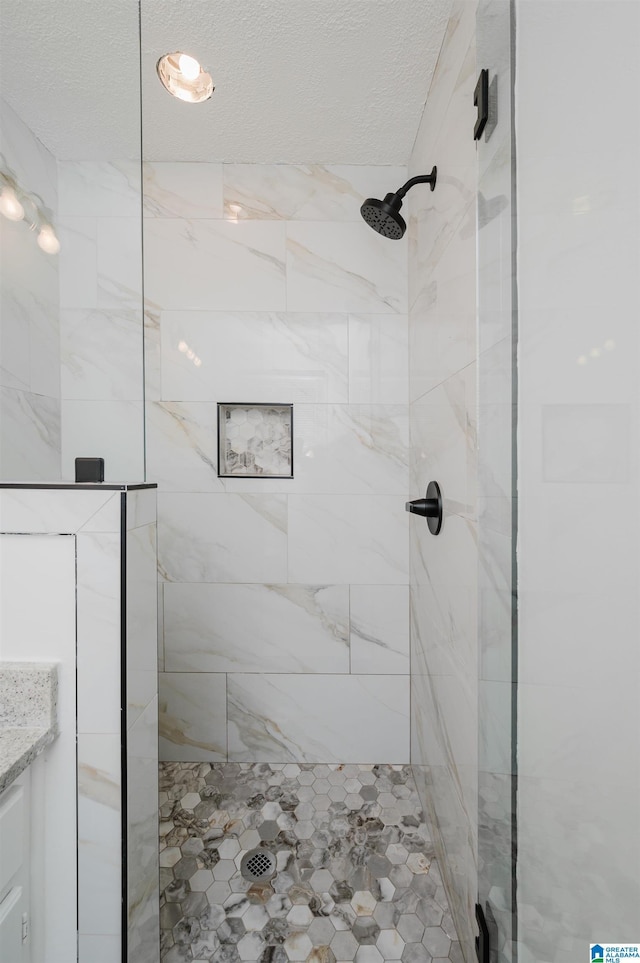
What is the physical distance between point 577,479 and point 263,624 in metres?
1.46

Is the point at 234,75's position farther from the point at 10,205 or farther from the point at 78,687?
the point at 78,687

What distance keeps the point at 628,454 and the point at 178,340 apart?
161 cm

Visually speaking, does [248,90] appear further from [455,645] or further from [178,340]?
[455,645]

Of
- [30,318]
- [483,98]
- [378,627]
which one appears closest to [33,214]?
[30,318]

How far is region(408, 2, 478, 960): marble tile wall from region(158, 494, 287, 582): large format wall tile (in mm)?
541

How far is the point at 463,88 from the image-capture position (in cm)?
96

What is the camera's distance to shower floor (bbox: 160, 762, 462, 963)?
1.00 meters

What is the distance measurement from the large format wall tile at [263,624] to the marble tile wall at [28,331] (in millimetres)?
960

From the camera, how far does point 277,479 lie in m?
1.65

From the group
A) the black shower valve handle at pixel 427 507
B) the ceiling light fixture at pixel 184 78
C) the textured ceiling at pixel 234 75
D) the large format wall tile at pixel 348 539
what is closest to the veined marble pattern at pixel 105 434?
the textured ceiling at pixel 234 75

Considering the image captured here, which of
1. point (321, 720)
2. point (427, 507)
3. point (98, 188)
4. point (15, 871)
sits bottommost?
point (321, 720)

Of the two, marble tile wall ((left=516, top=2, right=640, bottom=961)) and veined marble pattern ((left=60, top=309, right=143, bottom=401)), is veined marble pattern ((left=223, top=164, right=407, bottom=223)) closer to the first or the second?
veined marble pattern ((left=60, top=309, right=143, bottom=401))

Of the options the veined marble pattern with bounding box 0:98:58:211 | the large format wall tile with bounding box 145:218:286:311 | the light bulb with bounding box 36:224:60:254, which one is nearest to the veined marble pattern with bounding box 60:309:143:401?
the light bulb with bounding box 36:224:60:254

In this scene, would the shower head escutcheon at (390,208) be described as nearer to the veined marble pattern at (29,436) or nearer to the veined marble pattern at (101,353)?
the veined marble pattern at (101,353)
